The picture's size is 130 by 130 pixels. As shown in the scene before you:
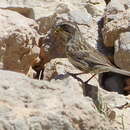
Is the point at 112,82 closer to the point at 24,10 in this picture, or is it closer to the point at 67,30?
the point at 67,30

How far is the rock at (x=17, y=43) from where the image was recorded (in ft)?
23.5

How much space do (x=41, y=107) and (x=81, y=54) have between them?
2.55m

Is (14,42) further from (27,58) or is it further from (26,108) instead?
(26,108)

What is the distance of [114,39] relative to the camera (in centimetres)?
811

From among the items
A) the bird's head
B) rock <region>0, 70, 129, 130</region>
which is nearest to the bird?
the bird's head

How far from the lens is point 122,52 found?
25.5 feet

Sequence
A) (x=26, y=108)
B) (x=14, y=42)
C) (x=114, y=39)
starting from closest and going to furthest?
(x=26, y=108) → (x=14, y=42) → (x=114, y=39)

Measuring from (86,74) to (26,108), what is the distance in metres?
3.01

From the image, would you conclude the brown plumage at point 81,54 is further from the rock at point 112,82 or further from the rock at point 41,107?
the rock at point 41,107

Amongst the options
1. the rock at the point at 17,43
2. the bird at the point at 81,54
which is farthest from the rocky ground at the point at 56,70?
the bird at the point at 81,54

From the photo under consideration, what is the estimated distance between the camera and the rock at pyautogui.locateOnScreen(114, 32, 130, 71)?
25.5ft

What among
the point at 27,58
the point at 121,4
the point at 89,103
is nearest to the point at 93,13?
the point at 121,4

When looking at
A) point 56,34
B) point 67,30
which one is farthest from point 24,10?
point 67,30

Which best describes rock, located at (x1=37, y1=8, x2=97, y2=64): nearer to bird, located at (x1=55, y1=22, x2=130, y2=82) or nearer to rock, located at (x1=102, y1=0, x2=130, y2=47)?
rock, located at (x1=102, y1=0, x2=130, y2=47)
